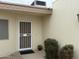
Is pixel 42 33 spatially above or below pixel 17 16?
below

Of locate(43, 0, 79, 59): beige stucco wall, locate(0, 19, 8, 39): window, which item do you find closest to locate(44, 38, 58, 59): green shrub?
locate(43, 0, 79, 59): beige stucco wall

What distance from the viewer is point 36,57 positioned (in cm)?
657

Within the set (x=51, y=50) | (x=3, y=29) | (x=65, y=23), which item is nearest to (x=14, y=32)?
(x=3, y=29)

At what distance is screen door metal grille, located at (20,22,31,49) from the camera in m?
7.65

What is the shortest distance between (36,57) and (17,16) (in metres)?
3.02

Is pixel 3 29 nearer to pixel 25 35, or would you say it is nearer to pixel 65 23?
pixel 25 35

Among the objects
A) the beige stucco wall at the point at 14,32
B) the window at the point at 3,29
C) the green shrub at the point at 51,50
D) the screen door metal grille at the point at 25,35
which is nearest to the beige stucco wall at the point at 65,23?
the green shrub at the point at 51,50

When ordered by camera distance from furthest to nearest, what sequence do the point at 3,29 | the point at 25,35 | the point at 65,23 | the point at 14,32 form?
the point at 25,35 → the point at 14,32 → the point at 3,29 → the point at 65,23

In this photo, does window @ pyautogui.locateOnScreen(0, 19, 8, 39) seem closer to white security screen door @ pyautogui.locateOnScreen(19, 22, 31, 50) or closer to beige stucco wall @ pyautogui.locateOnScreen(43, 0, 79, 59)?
white security screen door @ pyautogui.locateOnScreen(19, 22, 31, 50)

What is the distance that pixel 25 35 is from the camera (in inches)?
306

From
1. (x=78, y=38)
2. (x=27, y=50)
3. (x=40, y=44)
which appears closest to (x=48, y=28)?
(x=40, y=44)

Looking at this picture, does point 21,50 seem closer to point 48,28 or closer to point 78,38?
point 48,28

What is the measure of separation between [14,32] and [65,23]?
339 cm

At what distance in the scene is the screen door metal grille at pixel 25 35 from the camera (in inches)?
301
